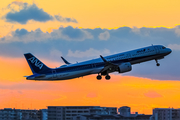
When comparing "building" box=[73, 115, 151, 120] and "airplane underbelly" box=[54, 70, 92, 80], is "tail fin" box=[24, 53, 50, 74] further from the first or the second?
"building" box=[73, 115, 151, 120]

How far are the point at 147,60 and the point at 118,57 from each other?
8.84 m

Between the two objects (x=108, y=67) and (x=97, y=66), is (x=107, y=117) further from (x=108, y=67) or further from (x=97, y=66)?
A: (x=97, y=66)

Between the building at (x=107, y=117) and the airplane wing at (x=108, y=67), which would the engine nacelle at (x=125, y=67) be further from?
the building at (x=107, y=117)

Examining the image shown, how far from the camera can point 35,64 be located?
130 metres

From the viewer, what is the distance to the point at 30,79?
417 feet

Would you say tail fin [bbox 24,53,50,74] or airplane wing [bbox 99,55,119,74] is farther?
airplane wing [bbox 99,55,119,74]

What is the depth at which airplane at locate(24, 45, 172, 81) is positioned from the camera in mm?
128500

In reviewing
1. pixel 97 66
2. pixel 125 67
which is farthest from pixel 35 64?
pixel 125 67

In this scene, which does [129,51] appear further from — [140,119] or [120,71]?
[140,119]

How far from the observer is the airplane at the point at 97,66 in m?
128

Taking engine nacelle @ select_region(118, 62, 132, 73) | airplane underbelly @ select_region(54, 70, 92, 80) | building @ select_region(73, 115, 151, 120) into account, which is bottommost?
building @ select_region(73, 115, 151, 120)

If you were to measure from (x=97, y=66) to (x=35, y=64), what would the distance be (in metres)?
16.1

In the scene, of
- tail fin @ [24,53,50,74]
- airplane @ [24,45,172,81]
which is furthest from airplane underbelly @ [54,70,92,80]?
tail fin @ [24,53,50,74]

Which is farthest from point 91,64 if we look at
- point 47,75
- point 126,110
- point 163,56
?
point 126,110
